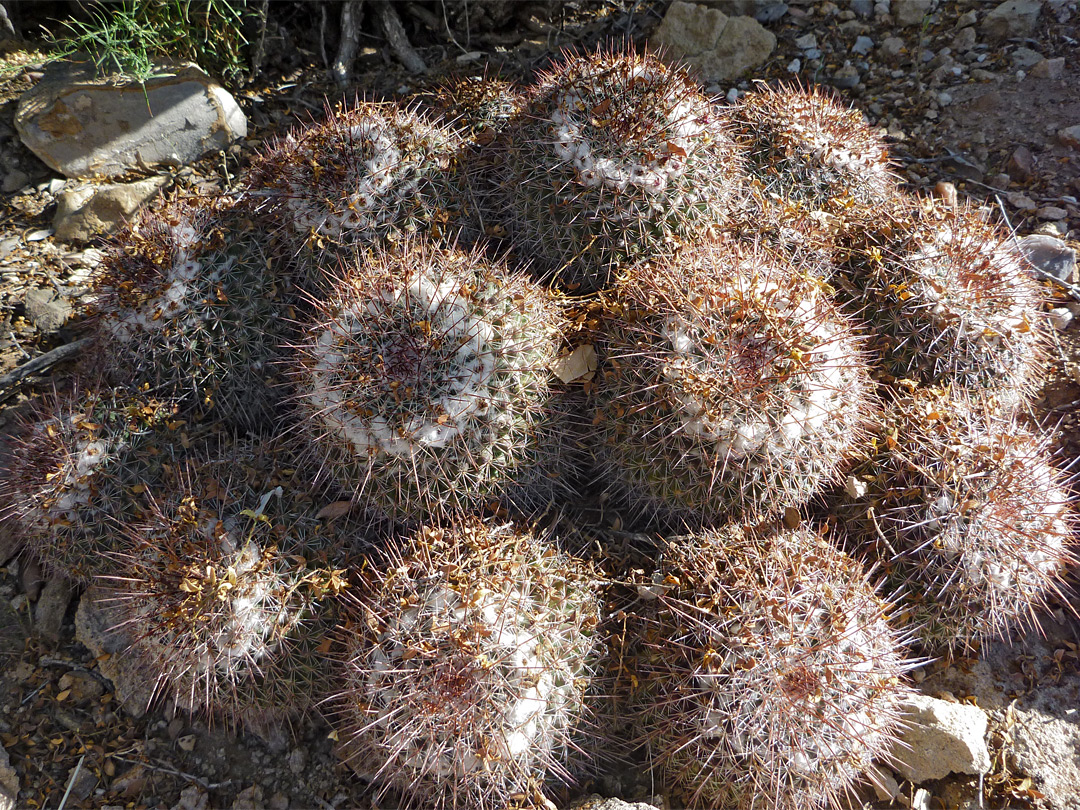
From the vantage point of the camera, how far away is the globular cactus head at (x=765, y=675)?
88.6 inches

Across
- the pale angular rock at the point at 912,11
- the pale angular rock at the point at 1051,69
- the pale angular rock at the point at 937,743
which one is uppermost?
the pale angular rock at the point at 912,11

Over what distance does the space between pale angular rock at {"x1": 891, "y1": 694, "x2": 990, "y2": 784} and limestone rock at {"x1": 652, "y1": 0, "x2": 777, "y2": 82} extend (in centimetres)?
418

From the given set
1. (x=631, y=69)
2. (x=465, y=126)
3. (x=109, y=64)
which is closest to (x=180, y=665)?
(x=465, y=126)

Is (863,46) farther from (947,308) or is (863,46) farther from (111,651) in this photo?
(111,651)

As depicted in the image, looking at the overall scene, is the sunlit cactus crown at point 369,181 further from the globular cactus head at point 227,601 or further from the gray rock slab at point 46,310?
the gray rock slab at point 46,310

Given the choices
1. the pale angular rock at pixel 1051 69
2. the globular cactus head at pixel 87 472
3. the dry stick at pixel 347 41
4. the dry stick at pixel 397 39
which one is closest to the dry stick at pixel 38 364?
the globular cactus head at pixel 87 472

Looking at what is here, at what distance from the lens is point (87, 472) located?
296 cm

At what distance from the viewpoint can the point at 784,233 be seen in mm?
3223

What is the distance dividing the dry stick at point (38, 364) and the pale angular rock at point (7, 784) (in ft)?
6.11

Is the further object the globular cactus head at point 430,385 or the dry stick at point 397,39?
the dry stick at point 397,39

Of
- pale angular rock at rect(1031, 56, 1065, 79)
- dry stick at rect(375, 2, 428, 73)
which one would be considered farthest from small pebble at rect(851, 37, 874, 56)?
dry stick at rect(375, 2, 428, 73)

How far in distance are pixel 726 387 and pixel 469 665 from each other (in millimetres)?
1257

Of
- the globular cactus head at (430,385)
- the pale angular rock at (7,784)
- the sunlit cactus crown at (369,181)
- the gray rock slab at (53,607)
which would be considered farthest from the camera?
the gray rock slab at (53,607)

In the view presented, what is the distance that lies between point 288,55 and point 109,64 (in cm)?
116
